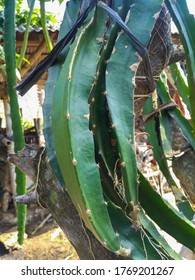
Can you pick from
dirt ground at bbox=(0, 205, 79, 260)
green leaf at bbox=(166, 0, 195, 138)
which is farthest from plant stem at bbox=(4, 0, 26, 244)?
dirt ground at bbox=(0, 205, 79, 260)

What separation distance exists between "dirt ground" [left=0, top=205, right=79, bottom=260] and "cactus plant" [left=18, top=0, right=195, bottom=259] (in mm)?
1888

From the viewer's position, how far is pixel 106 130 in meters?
0.64

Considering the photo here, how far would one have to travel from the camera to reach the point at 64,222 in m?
0.67

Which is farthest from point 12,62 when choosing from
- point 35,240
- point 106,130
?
point 35,240

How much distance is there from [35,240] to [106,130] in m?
2.31

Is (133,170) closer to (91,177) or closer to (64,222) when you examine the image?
(91,177)

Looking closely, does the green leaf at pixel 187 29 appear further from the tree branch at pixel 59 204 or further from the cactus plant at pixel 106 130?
the tree branch at pixel 59 204

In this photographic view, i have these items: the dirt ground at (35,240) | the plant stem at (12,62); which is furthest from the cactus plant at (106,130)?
the dirt ground at (35,240)

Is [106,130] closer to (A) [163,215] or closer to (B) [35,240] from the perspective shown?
(A) [163,215]

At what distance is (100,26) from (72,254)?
2.11 meters

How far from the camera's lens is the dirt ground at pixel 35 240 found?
253cm

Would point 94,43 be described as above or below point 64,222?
above

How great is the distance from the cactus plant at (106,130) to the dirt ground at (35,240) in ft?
6.20

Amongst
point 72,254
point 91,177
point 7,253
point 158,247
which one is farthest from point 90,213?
point 7,253
